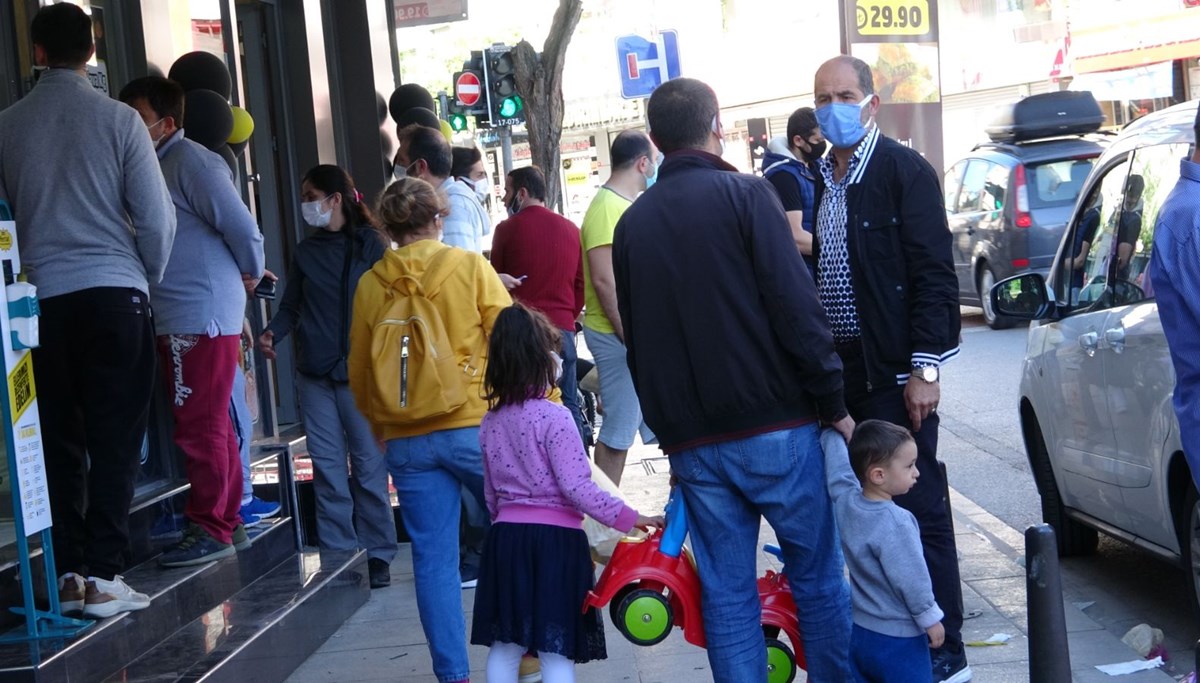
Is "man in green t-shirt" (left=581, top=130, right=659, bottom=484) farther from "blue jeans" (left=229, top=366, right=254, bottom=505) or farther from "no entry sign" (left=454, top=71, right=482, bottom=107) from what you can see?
"no entry sign" (left=454, top=71, right=482, bottom=107)

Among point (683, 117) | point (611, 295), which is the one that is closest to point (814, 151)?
point (611, 295)

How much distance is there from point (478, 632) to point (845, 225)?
1.81 m

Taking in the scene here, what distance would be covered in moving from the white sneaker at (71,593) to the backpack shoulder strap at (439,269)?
1554 millimetres

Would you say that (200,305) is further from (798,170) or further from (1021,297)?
(1021,297)

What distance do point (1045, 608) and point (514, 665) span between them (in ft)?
5.55

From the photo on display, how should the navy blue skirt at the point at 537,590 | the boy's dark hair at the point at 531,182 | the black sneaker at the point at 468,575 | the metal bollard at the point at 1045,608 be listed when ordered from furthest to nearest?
1. the boy's dark hair at the point at 531,182
2. the black sneaker at the point at 468,575
3. the navy blue skirt at the point at 537,590
4. the metal bollard at the point at 1045,608

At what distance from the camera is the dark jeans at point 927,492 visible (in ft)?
16.2

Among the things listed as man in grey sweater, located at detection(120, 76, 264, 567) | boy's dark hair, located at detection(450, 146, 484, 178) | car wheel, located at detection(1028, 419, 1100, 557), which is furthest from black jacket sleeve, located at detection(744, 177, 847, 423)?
boy's dark hair, located at detection(450, 146, 484, 178)

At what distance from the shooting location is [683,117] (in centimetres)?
418

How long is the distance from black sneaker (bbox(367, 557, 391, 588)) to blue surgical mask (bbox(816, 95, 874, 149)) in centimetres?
356

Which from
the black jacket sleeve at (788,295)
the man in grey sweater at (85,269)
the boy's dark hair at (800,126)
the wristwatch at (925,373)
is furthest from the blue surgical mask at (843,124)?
the boy's dark hair at (800,126)

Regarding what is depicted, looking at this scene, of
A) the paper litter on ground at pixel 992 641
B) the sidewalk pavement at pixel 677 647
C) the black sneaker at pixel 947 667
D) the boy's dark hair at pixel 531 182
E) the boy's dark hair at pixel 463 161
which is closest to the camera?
the black sneaker at pixel 947 667

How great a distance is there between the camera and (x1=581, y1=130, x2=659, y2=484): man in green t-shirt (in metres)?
7.45

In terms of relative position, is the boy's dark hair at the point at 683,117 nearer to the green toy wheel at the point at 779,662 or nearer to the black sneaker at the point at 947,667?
the green toy wheel at the point at 779,662
